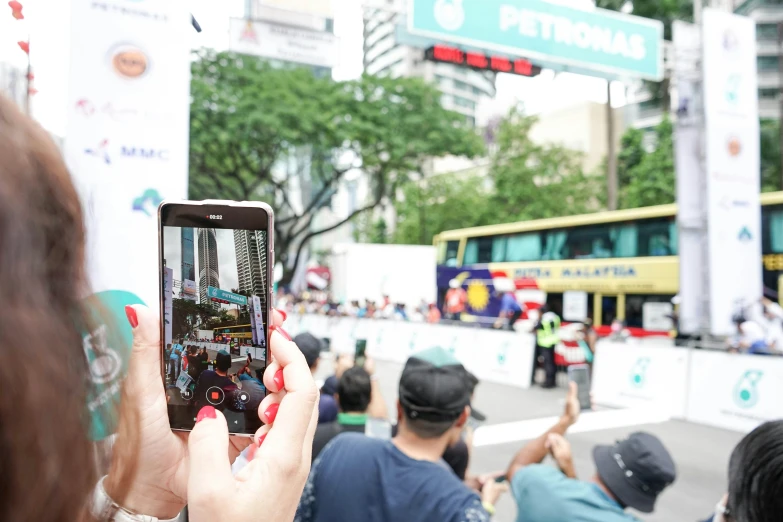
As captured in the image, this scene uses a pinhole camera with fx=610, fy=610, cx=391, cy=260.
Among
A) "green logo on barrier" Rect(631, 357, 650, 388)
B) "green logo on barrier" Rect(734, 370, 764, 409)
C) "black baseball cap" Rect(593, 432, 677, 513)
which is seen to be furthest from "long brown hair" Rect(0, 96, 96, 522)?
"green logo on barrier" Rect(631, 357, 650, 388)

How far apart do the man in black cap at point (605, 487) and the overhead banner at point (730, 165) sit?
23.8ft

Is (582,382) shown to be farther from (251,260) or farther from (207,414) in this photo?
(207,414)

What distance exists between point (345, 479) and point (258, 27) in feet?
21.3

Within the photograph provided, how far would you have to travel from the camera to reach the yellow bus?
13688mm

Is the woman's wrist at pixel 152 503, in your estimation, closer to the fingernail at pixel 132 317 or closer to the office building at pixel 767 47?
the fingernail at pixel 132 317

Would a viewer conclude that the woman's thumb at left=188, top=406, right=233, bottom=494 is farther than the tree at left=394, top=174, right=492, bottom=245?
No

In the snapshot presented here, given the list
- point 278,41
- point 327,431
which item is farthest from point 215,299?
point 278,41

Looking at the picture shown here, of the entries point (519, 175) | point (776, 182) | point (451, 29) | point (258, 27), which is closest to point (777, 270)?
point (451, 29)

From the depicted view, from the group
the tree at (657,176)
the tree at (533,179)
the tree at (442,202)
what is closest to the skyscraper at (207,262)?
the tree at (657,176)

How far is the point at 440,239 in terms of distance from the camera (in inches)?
854

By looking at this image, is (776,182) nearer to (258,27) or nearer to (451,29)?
(451,29)

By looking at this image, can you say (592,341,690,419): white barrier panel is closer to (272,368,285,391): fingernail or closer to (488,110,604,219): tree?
(272,368,285,391): fingernail

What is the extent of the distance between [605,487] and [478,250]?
1743 centimetres

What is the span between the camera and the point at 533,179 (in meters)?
29.7
